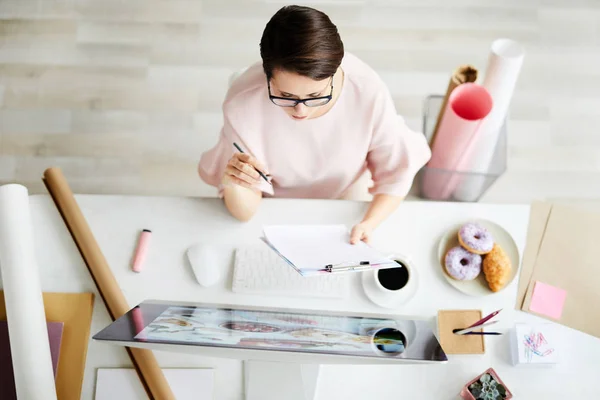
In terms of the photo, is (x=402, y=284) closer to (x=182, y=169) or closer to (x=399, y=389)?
(x=399, y=389)

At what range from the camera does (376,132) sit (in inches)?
51.7

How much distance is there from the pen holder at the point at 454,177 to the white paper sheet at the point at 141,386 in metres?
0.94

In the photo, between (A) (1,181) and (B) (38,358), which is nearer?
(B) (38,358)

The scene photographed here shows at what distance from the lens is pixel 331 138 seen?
1.32 meters

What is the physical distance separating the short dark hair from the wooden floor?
4.16 feet

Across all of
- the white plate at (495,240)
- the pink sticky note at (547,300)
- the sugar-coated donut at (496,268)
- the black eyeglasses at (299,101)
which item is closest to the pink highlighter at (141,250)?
the black eyeglasses at (299,101)

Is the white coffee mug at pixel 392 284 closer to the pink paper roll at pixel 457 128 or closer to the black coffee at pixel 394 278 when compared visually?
the black coffee at pixel 394 278

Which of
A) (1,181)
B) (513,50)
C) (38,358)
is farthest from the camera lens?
(1,181)

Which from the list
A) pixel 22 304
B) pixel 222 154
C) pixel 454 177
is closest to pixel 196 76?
pixel 222 154

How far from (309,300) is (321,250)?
0.83ft

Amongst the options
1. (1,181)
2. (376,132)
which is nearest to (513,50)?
(376,132)

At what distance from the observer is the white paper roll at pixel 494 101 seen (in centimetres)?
147

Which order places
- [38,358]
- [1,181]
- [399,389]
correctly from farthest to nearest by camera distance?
[1,181], [399,389], [38,358]

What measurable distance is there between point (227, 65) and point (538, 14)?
1.52 metres
